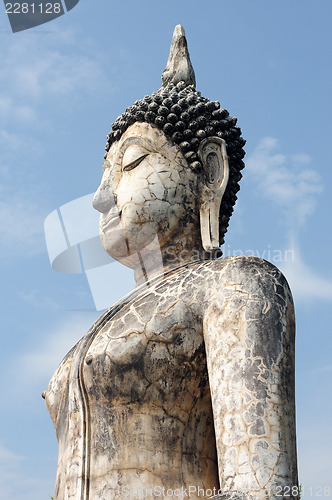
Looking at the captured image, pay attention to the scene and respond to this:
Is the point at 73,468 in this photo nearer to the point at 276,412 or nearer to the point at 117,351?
the point at 117,351

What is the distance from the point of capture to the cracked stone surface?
17.0 ft

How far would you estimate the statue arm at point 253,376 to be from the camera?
5.00 m

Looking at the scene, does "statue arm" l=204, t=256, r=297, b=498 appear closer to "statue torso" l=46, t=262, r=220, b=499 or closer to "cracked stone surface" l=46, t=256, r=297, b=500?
"cracked stone surface" l=46, t=256, r=297, b=500

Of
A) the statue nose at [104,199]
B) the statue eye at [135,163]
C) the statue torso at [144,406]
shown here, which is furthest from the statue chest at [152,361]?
the statue eye at [135,163]

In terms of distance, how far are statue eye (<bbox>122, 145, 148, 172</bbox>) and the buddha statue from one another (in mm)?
85

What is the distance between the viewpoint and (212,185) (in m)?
6.85

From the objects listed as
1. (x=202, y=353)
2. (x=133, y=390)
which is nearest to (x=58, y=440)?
(x=133, y=390)

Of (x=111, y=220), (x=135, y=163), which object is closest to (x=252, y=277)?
(x=111, y=220)

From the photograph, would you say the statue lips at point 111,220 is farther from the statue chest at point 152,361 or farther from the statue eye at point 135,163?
the statue chest at point 152,361

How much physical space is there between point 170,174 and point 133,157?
1.32ft

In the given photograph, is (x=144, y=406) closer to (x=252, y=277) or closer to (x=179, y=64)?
(x=252, y=277)

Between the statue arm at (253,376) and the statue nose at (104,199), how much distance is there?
149 centimetres

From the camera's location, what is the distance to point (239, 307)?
18.2ft

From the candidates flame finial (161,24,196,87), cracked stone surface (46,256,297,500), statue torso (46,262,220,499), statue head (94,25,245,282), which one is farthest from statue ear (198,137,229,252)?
flame finial (161,24,196,87)
